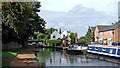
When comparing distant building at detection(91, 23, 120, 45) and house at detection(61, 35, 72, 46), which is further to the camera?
house at detection(61, 35, 72, 46)

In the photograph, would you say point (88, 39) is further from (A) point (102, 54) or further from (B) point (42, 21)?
(A) point (102, 54)

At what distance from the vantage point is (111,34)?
64750mm

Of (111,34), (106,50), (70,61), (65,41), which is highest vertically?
(111,34)

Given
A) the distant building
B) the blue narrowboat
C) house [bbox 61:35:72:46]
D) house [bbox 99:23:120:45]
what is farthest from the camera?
house [bbox 61:35:72:46]

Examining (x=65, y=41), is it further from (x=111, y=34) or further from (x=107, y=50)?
(x=107, y=50)

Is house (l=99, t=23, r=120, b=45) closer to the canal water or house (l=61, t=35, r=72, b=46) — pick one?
house (l=61, t=35, r=72, b=46)

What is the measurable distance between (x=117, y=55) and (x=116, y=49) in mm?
1028

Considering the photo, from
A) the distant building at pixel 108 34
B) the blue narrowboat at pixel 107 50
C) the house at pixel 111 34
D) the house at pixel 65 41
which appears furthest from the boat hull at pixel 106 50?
the house at pixel 65 41

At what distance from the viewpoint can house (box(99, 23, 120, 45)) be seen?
202ft

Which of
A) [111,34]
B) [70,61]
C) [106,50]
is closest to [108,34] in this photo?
[111,34]

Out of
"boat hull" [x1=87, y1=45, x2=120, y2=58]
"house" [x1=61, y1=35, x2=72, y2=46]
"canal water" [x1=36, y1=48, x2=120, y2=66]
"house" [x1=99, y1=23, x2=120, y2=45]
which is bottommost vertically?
"canal water" [x1=36, y1=48, x2=120, y2=66]

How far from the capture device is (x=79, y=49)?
46781 mm

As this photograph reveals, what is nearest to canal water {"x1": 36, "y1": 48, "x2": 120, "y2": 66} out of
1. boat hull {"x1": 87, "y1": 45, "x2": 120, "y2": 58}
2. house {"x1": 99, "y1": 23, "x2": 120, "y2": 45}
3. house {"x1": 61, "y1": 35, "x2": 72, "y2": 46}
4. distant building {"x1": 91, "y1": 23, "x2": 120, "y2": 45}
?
boat hull {"x1": 87, "y1": 45, "x2": 120, "y2": 58}

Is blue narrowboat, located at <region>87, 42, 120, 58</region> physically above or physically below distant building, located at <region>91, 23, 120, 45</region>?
below
